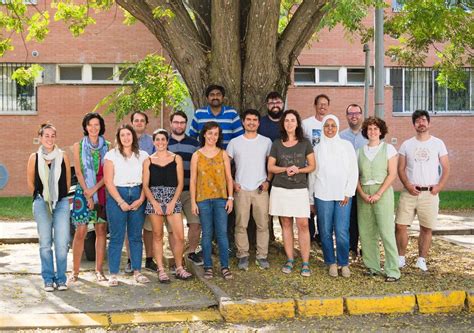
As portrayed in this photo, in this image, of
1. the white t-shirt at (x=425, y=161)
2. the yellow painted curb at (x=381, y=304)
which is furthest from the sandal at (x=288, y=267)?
the white t-shirt at (x=425, y=161)

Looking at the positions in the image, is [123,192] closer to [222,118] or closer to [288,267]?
[222,118]

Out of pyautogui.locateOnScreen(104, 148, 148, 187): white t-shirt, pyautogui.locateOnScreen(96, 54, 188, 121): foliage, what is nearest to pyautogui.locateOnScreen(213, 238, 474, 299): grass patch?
pyautogui.locateOnScreen(104, 148, 148, 187): white t-shirt

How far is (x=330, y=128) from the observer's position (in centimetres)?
772

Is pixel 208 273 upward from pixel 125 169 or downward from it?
downward

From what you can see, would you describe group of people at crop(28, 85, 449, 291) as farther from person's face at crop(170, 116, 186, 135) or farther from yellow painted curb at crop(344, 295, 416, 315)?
yellow painted curb at crop(344, 295, 416, 315)

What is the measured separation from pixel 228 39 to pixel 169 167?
7.60 feet

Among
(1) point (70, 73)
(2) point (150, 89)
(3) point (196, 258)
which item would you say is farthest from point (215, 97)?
(1) point (70, 73)

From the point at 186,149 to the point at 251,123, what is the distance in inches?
37.2

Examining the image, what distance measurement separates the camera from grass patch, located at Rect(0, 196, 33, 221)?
15549 millimetres

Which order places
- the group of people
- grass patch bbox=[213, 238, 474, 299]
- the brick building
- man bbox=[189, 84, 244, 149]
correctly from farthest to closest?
the brick building < man bbox=[189, 84, 244, 149] < the group of people < grass patch bbox=[213, 238, 474, 299]

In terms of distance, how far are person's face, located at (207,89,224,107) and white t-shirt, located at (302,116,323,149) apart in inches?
50.4

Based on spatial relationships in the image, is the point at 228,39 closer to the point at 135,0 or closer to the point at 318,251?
the point at 135,0

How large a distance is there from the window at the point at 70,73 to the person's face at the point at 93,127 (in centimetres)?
1488

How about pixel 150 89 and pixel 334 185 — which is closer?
pixel 334 185
